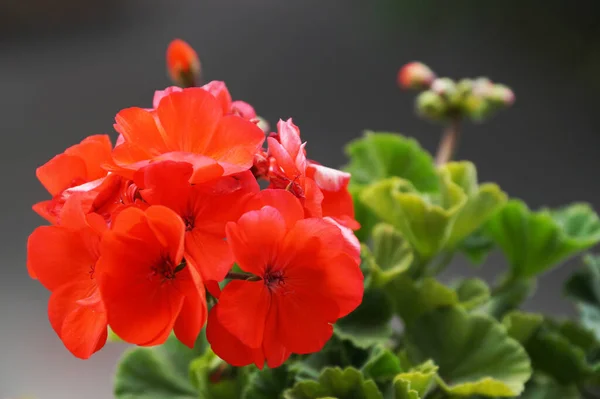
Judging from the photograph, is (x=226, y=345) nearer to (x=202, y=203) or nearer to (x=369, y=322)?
(x=202, y=203)

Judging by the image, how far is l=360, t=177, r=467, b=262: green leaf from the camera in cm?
64

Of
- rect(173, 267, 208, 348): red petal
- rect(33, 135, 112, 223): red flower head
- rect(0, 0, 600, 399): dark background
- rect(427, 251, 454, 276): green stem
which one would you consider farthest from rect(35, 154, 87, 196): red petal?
rect(0, 0, 600, 399): dark background

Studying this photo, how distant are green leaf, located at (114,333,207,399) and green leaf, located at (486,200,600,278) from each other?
382mm

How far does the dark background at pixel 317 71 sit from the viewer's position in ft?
4.98

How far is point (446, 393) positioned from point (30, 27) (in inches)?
57.4

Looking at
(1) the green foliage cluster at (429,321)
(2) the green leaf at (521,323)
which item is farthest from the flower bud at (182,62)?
(2) the green leaf at (521,323)

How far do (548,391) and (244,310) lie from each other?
0.45m

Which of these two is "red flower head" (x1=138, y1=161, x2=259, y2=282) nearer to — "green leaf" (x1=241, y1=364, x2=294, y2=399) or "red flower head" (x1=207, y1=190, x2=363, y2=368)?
"red flower head" (x1=207, y1=190, x2=363, y2=368)

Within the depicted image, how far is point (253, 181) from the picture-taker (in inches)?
15.9

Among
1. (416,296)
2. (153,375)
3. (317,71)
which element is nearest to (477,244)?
(416,296)

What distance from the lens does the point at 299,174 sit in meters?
0.42

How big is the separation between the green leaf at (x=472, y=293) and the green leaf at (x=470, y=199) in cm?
5

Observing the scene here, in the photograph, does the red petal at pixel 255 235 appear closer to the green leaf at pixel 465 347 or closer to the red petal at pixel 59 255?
the red petal at pixel 59 255

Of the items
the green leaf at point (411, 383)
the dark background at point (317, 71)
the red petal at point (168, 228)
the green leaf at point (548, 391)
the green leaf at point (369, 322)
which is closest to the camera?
the red petal at point (168, 228)
